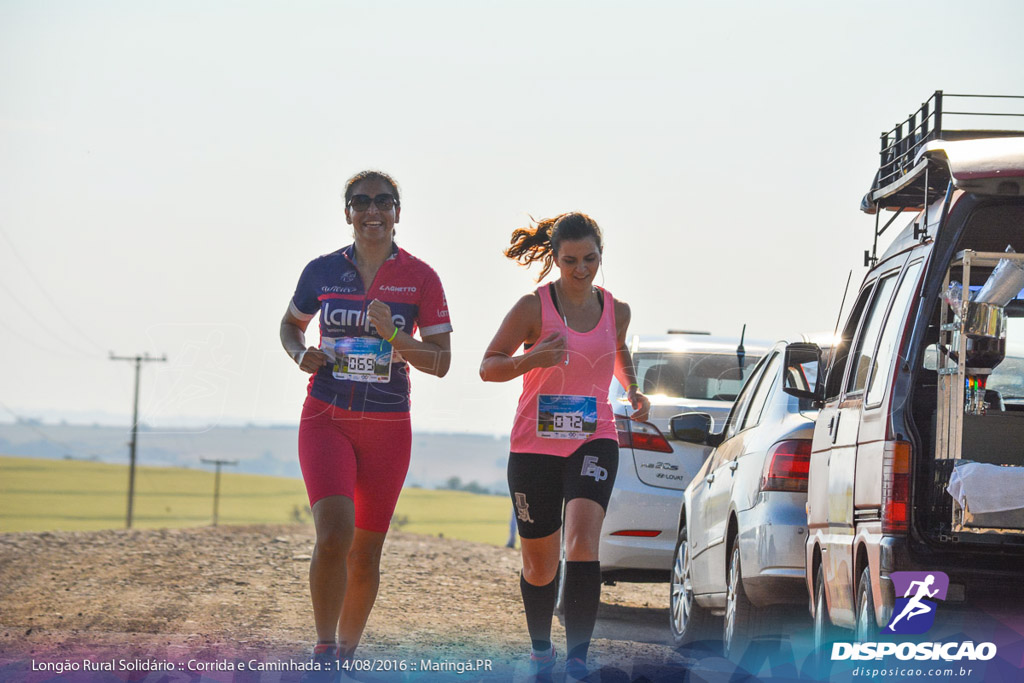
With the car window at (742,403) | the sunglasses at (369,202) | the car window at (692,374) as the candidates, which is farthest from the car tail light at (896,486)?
the car window at (692,374)

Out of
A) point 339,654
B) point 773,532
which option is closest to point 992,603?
point 773,532

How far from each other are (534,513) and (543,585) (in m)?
0.37

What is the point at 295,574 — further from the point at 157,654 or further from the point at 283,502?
the point at 283,502

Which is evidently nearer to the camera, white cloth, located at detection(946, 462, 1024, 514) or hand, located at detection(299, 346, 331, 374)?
white cloth, located at detection(946, 462, 1024, 514)

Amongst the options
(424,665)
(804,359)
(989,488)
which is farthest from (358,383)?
(989,488)

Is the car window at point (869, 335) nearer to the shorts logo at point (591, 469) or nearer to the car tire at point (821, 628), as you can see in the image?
the car tire at point (821, 628)

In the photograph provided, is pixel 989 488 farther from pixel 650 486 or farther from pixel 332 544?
pixel 650 486

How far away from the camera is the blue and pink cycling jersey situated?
286 inches

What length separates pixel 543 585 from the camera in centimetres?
753

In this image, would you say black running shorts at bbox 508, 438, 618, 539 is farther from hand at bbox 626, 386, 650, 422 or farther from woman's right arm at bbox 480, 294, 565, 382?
woman's right arm at bbox 480, 294, 565, 382

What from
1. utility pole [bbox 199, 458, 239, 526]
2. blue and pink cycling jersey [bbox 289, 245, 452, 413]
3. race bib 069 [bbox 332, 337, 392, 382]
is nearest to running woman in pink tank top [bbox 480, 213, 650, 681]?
blue and pink cycling jersey [bbox 289, 245, 452, 413]

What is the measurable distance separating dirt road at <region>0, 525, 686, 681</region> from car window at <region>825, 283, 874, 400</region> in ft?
5.64

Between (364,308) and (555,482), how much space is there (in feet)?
3.88

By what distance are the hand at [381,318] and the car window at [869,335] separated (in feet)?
6.71
